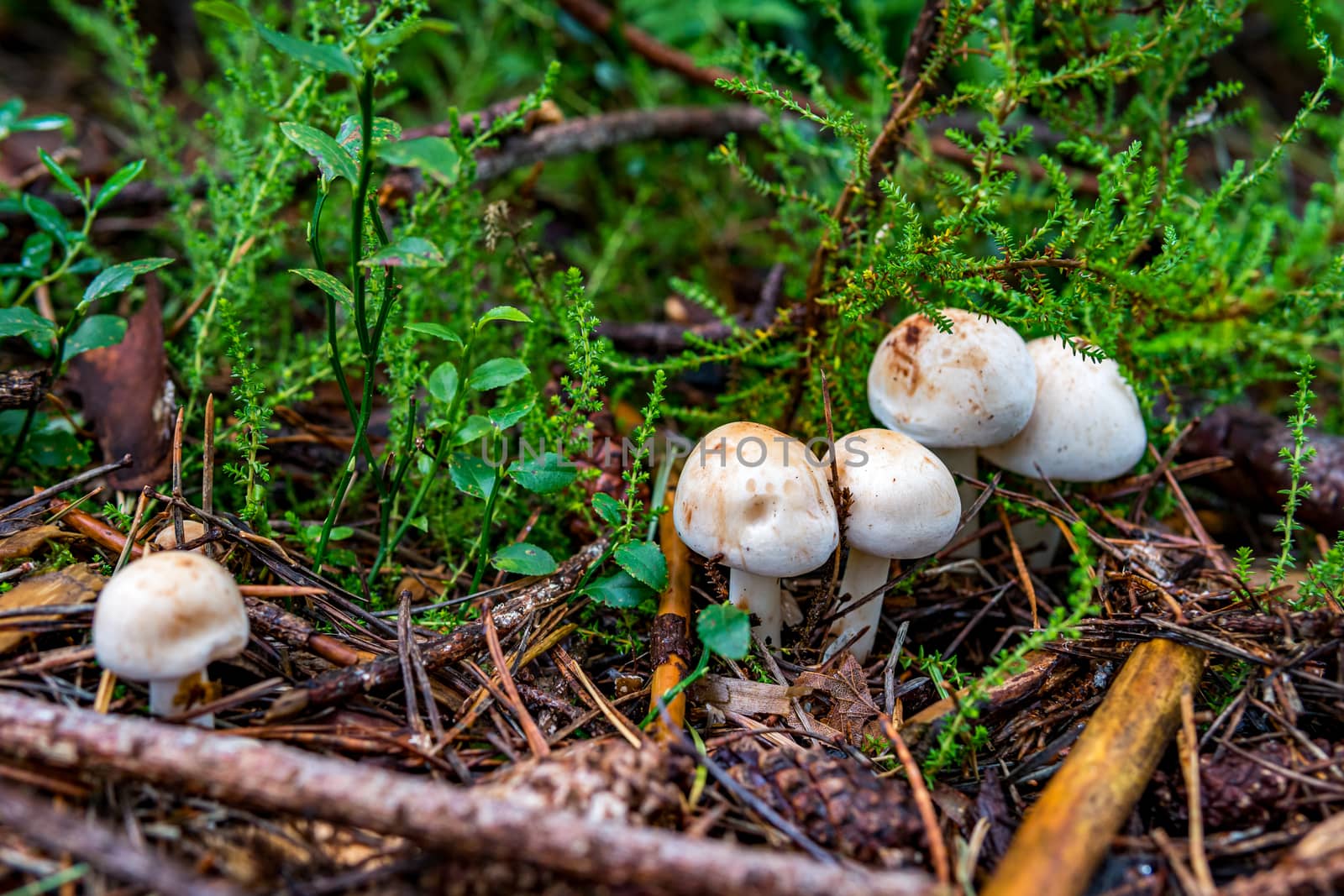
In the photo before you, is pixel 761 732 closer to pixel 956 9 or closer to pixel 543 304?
pixel 543 304

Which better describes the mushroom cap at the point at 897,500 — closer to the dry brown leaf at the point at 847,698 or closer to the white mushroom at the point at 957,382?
the white mushroom at the point at 957,382

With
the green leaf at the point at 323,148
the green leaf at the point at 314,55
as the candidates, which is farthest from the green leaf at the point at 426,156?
the green leaf at the point at 323,148

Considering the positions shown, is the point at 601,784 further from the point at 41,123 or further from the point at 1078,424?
the point at 41,123

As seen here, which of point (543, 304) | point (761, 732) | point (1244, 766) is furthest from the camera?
point (543, 304)

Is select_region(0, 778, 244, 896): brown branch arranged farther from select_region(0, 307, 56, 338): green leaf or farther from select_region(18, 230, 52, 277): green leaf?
select_region(18, 230, 52, 277): green leaf

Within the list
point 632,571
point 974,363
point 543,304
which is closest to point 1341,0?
point 974,363

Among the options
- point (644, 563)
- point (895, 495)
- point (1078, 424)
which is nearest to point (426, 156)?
point (644, 563)

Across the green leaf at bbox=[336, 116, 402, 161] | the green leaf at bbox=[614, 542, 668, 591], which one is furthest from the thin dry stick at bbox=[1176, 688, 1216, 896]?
the green leaf at bbox=[336, 116, 402, 161]
